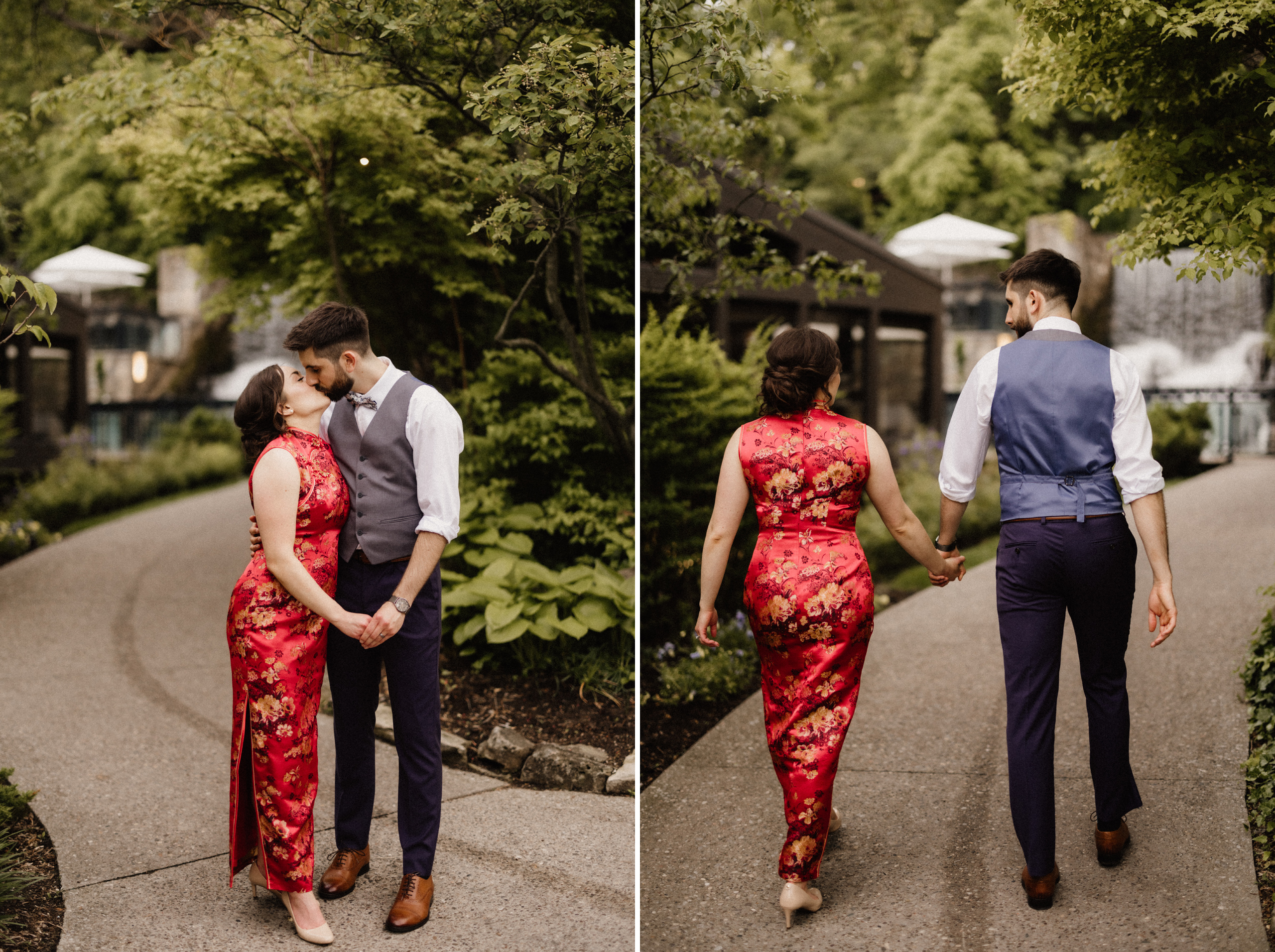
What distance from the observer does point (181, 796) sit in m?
3.42

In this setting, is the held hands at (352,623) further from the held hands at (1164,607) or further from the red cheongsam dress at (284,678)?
the held hands at (1164,607)

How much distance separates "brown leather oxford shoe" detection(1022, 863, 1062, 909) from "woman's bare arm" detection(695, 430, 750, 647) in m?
1.01

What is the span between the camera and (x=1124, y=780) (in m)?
2.60

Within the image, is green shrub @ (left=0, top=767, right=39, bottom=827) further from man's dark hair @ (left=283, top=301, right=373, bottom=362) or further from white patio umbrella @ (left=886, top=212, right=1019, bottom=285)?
white patio umbrella @ (left=886, top=212, right=1019, bottom=285)

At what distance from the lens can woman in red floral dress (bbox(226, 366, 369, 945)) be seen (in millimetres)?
2559

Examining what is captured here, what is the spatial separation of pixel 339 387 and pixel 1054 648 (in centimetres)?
204

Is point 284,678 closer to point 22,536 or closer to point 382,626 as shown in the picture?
point 382,626

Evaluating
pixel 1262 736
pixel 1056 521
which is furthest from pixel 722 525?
pixel 1262 736

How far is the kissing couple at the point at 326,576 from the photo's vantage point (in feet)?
8.55

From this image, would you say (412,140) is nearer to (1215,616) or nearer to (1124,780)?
(1124,780)

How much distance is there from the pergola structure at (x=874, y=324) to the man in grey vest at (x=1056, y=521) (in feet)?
9.70

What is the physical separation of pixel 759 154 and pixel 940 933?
249 inches

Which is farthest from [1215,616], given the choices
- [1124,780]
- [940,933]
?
[940,933]

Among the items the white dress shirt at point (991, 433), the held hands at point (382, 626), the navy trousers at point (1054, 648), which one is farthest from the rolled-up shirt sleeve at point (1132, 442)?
the held hands at point (382, 626)
